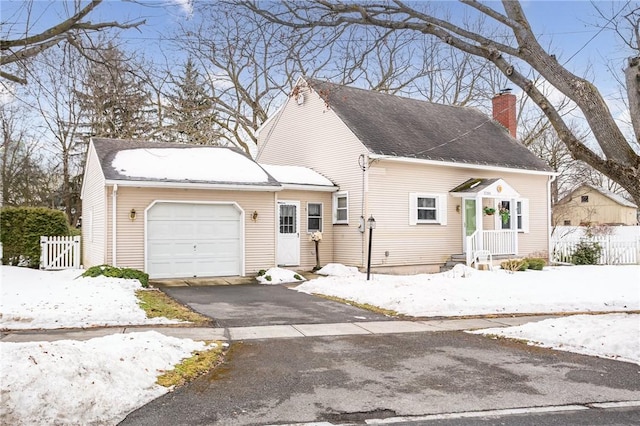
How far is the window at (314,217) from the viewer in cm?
1819

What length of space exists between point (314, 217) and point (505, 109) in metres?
11.0

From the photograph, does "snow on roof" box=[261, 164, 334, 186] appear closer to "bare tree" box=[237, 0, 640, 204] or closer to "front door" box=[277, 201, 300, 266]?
"front door" box=[277, 201, 300, 266]

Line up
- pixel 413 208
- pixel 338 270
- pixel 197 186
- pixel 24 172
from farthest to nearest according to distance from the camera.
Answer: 1. pixel 24 172
2. pixel 413 208
3. pixel 338 270
4. pixel 197 186

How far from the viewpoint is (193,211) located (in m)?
15.6

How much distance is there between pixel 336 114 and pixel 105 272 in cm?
937

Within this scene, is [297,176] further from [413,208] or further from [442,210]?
[442,210]

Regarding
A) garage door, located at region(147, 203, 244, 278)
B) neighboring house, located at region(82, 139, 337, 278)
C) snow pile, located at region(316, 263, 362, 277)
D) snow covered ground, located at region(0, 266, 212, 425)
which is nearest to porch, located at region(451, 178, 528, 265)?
snow pile, located at region(316, 263, 362, 277)

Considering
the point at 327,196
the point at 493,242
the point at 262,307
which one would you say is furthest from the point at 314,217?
the point at 262,307

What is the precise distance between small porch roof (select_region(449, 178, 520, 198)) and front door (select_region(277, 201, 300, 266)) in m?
5.72

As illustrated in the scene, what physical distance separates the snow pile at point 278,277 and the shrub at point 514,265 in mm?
7358

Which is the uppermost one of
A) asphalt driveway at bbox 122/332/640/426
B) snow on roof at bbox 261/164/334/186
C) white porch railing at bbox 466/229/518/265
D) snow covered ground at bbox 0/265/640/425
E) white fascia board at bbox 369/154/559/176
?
white fascia board at bbox 369/154/559/176

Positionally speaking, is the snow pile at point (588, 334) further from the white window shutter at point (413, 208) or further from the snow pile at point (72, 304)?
the white window shutter at point (413, 208)

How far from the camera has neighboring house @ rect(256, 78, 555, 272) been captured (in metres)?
17.4

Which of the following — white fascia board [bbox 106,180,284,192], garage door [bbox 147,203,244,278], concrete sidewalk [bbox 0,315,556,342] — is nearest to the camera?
concrete sidewalk [bbox 0,315,556,342]
